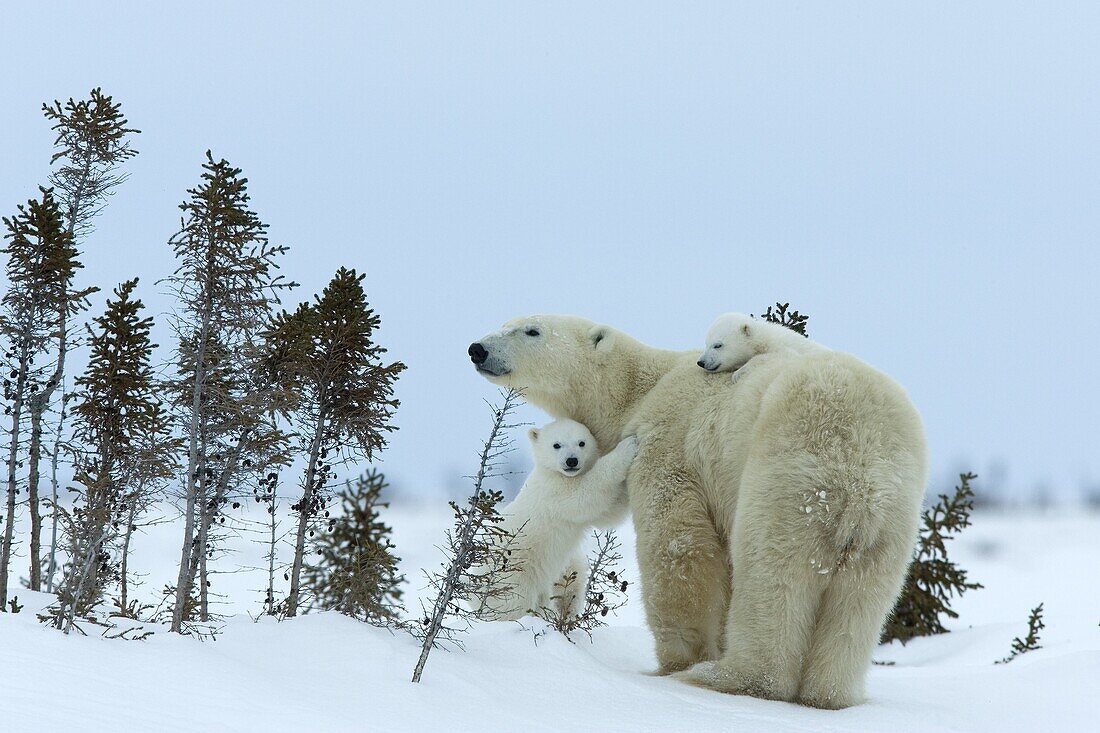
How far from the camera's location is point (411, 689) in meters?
4.58

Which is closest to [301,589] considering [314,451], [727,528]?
[314,451]

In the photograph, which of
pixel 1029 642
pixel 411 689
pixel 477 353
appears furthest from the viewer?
pixel 1029 642

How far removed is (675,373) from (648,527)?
1159mm

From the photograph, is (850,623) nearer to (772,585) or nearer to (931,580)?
(772,585)

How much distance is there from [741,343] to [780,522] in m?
1.58

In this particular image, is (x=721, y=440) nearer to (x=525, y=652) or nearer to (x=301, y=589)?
(x=525, y=652)

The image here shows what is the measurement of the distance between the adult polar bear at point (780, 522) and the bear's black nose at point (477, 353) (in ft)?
4.35

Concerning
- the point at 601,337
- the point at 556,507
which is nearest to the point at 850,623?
the point at 556,507

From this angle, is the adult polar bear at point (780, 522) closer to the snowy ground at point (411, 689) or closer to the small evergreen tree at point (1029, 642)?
the snowy ground at point (411, 689)

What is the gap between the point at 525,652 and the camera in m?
5.58

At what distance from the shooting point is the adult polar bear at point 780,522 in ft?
17.9

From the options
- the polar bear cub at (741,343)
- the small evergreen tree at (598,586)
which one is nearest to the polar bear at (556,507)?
the small evergreen tree at (598,586)

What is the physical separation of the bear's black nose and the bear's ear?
0.75 metres

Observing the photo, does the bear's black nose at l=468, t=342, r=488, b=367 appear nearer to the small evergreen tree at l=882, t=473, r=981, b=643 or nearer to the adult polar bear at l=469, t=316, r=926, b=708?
the adult polar bear at l=469, t=316, r=926, b=708
